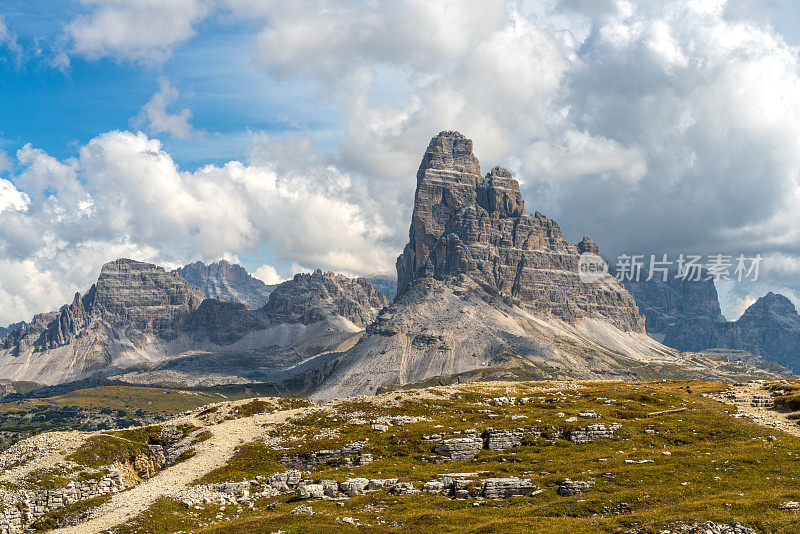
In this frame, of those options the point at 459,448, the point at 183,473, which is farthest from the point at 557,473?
the point at 183,473

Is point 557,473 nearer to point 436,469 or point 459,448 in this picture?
point 436,469

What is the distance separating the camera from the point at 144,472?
3546 inches

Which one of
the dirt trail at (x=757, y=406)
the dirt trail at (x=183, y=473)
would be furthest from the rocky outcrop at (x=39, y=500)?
the dirt trail at (x=757, y=406)

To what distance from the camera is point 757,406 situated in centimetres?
9919

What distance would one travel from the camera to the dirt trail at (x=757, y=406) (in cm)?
8475

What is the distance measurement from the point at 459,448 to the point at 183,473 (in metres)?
34.5

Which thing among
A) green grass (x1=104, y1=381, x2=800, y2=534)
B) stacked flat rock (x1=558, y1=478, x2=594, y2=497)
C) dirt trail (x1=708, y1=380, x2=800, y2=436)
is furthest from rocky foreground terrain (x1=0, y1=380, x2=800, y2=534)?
dirt trail (x1=708, y1=380, x2=800, y2=436)

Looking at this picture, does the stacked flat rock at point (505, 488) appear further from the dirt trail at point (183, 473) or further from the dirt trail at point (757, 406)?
the dirt trail at point (757, 406)

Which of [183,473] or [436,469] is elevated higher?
[436,469]

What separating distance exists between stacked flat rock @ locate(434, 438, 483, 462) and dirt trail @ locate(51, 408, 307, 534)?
92.5 feet

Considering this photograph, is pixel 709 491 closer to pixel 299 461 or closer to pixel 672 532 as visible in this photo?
pixel 672 532

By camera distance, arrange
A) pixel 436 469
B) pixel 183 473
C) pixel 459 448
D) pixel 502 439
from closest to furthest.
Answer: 1. pixel 436 469
2. pixel 183 473
3. pixel 459 448
4. pixel 502 439

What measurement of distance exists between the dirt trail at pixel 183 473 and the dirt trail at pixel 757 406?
7110cm

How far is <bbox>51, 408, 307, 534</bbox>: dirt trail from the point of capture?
63438mm
